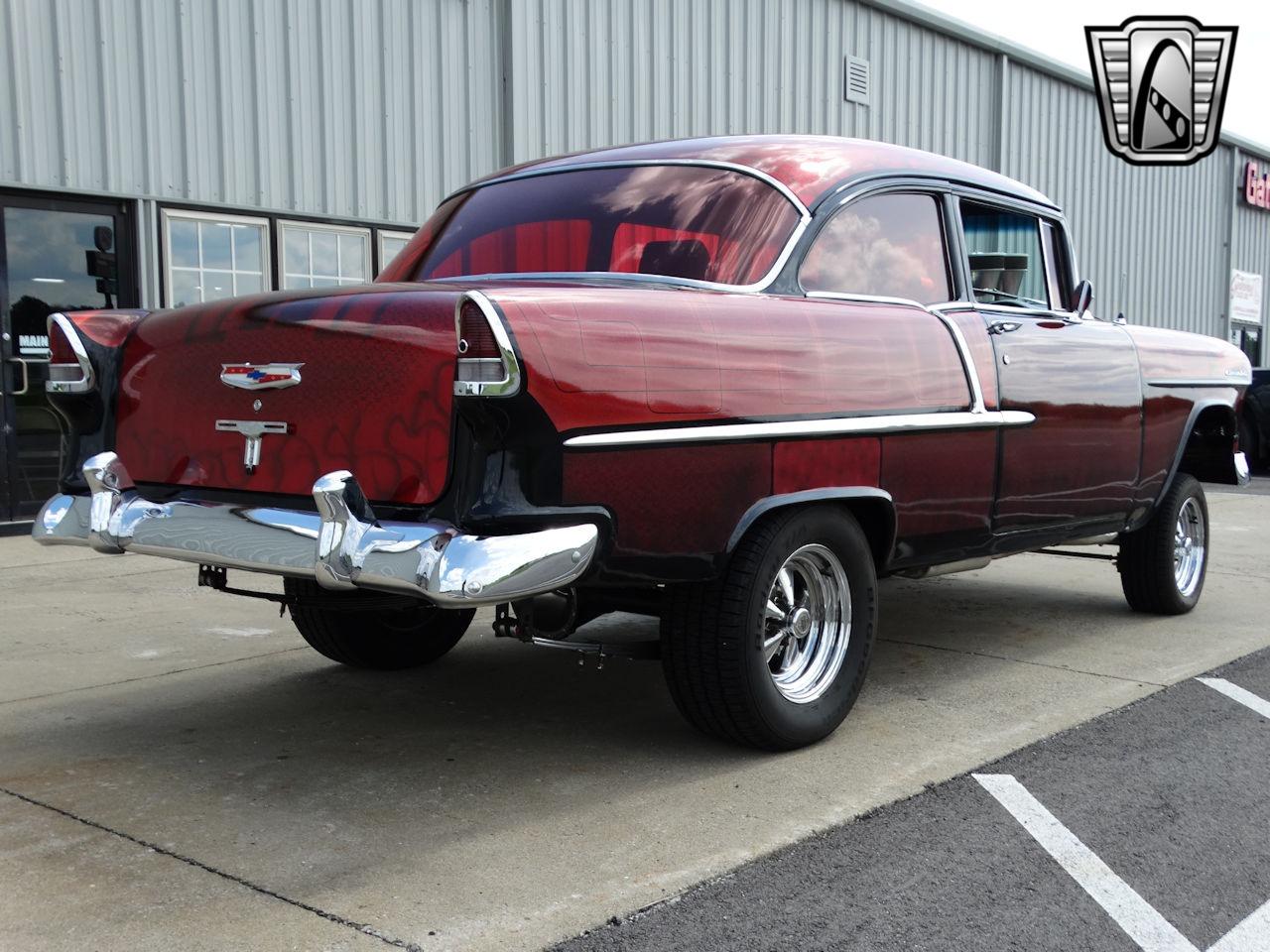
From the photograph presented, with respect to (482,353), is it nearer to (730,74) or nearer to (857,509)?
(857,509)

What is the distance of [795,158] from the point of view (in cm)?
418

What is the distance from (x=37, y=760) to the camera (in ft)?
12.1

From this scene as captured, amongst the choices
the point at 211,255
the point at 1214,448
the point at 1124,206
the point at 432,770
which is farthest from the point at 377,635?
the point at 1124,206

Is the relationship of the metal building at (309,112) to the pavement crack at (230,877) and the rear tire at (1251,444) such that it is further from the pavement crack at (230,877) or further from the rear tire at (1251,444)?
the pavement crack at (230,877)

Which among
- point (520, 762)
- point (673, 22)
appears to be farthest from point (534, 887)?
point (673, 22)

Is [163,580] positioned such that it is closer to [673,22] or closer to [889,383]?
[889,383]

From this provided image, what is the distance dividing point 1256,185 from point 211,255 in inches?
831

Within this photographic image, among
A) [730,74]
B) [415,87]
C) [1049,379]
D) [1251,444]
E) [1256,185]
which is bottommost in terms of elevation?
[1251,444]

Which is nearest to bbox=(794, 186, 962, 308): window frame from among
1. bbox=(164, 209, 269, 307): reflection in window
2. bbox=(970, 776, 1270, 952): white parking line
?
bbox=(970, 776, 1270, 952): white parking line

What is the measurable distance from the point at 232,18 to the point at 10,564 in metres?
4.46

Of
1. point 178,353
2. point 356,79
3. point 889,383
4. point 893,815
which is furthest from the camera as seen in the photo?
point 356,79

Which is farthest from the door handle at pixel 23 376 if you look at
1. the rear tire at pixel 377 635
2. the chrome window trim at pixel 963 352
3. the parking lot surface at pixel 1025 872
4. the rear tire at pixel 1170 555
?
the parking lot surface at pixel 1025 872

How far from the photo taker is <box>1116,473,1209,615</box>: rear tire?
5801mm

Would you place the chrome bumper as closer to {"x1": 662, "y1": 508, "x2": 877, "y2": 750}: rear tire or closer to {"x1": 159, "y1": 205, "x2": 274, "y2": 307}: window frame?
{"x1": 662, "y1": 508, "x2": 877, "y2": 750}: rear tire
